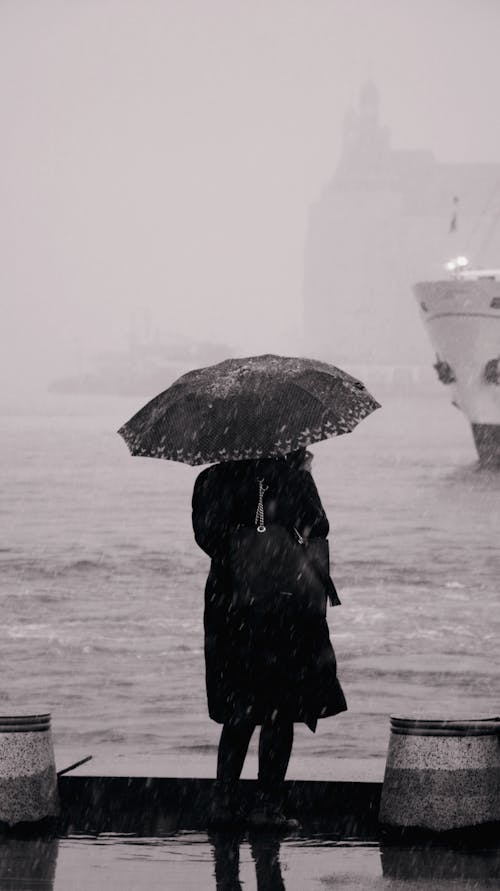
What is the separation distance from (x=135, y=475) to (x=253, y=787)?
357 feet

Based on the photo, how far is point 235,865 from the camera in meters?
5.48

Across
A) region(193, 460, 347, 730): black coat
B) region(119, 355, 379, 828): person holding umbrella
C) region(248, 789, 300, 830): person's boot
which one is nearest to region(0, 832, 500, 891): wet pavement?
region(248, 789, 300, 830): person's boot

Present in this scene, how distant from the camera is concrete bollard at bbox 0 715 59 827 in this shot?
235 inches

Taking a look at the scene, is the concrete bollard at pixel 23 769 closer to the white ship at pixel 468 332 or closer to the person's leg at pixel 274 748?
the person's leg at pixel 274 748

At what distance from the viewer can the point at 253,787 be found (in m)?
6.38

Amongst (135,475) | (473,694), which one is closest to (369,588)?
(473,694)

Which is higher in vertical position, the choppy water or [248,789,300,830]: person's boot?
[248,789,300,830]: person's boot

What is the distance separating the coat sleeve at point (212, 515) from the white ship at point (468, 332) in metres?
61.9

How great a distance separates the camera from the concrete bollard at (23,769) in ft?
19.6

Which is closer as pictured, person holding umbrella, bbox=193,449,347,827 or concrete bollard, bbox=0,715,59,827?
person holding umbrella, bbox=193,449,347,827

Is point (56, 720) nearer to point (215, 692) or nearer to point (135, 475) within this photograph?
Answer: point (215, 692)

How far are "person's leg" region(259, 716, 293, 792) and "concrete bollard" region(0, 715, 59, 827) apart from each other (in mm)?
894

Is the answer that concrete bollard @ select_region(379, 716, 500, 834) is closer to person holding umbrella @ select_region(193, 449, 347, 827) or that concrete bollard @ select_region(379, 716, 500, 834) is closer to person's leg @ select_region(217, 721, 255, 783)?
person holding umbrella @ select_region(193, 449, 347, 827)

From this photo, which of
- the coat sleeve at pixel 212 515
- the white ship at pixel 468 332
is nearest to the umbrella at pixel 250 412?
the coat sleeve at pixel 212 515
